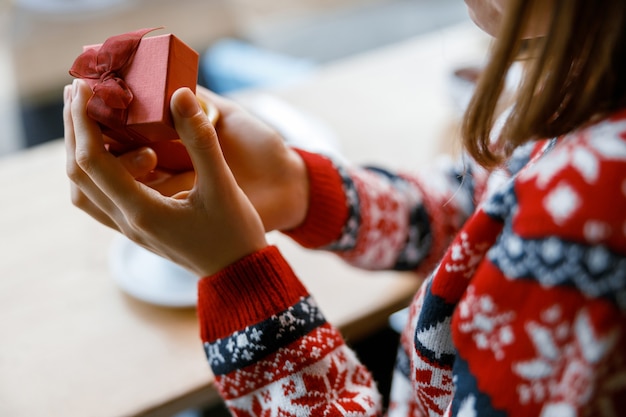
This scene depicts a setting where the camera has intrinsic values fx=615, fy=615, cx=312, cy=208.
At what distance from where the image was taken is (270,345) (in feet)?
1.59

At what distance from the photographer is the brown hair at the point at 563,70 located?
0.35 m

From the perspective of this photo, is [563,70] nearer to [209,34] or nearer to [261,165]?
[261,165]

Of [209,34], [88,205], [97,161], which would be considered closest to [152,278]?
[88,205]

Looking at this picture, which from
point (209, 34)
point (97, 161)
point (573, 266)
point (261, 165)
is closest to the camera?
point (573, 266)

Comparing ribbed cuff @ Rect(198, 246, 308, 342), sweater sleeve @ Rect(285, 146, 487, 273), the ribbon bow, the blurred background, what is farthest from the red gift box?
the blurred background

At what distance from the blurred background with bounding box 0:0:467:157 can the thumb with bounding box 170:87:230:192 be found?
2.89 feet

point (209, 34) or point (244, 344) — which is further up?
point (244, 344)

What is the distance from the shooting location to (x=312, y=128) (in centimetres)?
92

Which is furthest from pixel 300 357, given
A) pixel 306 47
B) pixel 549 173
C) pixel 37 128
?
pixel 306 47

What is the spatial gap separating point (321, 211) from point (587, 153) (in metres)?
0.33

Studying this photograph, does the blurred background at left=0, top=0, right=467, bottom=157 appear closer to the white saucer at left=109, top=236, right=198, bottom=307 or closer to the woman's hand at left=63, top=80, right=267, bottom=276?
the white saucer at left=109, top=236, right=198, bottom=307

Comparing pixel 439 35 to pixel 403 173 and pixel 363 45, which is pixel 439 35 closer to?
pixel 403 173

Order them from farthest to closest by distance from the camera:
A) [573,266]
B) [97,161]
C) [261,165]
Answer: [261,165] < [97,161] < [573,266]

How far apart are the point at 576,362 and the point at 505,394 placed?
1.8 inches
